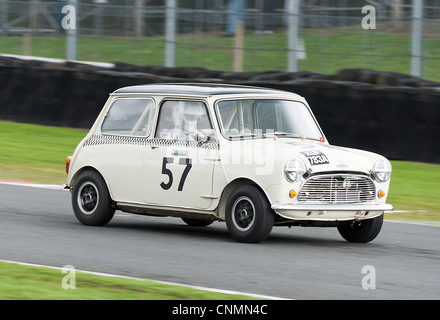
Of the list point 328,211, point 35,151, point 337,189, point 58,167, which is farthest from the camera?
point 35,151

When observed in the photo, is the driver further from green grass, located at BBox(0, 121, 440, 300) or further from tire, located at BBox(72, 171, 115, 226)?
green grass, located at BBox(0, 121, 440, 300)

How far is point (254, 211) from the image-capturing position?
8812mm

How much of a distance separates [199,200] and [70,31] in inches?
531

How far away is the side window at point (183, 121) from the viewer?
955 centimetres

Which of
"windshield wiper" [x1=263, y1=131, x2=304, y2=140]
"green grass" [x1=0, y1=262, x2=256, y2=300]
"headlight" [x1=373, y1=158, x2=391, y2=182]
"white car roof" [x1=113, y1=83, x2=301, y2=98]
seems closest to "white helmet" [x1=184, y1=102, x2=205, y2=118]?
"white car roof" [x1=113, y1=83, x2=301, y2=98]

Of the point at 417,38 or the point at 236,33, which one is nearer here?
the point at 417,38

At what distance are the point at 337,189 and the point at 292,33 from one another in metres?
10.2

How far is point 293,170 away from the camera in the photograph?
28.6 feet

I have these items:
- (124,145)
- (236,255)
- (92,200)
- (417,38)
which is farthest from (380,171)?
(417,38)

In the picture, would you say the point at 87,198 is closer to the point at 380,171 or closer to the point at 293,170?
the point at 293,170

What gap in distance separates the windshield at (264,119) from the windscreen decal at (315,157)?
2.51 feet

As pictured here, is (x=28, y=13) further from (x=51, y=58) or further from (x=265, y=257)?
(x=265, y=257)

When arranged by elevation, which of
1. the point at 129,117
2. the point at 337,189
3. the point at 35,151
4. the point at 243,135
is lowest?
the point at 35,151

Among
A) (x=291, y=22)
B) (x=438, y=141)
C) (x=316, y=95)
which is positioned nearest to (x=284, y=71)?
(x=291, y=22)
